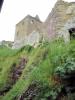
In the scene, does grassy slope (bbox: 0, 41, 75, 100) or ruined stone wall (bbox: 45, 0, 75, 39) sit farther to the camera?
ruined stone wall (bbox: 45, 0, 75, 39)

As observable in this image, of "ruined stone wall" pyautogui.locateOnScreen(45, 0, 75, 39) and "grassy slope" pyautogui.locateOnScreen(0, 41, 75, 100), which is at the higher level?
"ruined stone wall" pyautogui.locateOnScreen(45, 0, 75, 39)

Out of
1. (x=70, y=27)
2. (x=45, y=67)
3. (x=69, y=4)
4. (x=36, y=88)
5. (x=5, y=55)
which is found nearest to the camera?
(x=36, y=88)

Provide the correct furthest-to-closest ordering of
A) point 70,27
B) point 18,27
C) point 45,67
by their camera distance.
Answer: point 18,27 → point 70,27 → point 45,67

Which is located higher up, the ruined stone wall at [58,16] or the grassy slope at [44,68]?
the ruined stone wall at [58,16]

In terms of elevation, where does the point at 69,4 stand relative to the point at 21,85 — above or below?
above

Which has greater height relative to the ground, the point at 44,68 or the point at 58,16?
the point at 58,16

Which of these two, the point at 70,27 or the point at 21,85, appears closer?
the point at 21,85

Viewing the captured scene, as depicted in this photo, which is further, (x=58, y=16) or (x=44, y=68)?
(x=58, y=16)

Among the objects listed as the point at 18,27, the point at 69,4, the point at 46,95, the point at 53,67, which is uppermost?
the point at 18,27

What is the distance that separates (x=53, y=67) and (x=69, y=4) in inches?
291

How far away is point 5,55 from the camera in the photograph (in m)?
12.6

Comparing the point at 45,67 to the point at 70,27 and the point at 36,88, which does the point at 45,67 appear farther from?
the point at 70,27

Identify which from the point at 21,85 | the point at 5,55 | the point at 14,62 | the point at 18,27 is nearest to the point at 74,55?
the point at 21,85

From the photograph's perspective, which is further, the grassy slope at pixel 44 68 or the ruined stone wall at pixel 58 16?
the ruined stone wall at pixel 58 16
